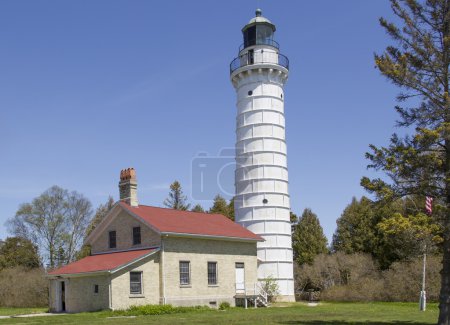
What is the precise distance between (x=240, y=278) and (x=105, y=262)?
8.22 meters

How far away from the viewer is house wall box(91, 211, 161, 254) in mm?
27459

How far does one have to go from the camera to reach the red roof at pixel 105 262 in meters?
25.6

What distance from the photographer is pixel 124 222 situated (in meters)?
29.2

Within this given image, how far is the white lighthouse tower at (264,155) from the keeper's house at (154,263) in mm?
3116

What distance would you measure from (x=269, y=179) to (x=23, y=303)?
1760 centimetres

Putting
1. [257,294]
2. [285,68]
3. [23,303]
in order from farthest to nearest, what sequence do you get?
[285,68], [23,303], [257,294]

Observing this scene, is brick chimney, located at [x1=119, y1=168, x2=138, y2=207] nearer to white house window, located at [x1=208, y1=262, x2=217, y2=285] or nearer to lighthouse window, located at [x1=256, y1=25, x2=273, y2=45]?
white house window, located at [x1=208, y1=262, x2=217, y2=285]

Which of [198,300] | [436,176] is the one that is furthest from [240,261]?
[436,176]

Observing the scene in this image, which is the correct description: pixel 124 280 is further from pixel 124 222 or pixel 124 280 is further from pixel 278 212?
pixel 278 212

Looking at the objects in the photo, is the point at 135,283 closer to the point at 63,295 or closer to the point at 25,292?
the point at 63,295

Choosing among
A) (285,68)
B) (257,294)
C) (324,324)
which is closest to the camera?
(324,324)

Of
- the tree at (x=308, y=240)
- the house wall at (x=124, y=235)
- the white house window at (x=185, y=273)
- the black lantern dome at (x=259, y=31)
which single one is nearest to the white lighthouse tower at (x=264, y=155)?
the black lantern dome at (x=259, y=31)

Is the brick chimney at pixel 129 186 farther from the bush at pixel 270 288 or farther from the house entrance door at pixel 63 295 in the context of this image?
the bush at pixel 270 288

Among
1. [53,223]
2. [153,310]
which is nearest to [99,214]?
[53,223]
